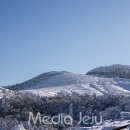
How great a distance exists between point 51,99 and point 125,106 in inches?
2303

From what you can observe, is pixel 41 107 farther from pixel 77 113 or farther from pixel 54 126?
pixel 54 126

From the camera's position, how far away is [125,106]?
144 metres

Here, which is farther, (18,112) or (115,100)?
(115,100)

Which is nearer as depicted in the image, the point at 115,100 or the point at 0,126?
the point at 0,126

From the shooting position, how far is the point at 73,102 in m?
187

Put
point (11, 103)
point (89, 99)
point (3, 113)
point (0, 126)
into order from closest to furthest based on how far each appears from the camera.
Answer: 1. point (0, 126)
2. point (3, 113)
3. point (11, 103)
4. point (89, 99)

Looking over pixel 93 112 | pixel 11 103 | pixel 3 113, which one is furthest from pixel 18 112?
pixel 93 112

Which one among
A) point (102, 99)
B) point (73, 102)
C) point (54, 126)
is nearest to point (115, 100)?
point (102, 99)

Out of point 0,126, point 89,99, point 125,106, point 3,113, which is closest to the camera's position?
point 0,126

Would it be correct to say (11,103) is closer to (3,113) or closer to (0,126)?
(3,113)

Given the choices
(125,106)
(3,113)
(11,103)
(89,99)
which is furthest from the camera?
(89,99)

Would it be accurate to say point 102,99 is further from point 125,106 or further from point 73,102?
point 125,106

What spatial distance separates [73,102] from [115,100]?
20.1 metres

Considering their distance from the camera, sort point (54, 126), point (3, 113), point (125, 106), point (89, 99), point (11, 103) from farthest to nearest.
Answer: point (89, 99)
point (11, 103)
point (3, 113)
point (125, 106)
point (54, 126)
